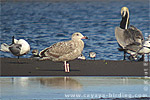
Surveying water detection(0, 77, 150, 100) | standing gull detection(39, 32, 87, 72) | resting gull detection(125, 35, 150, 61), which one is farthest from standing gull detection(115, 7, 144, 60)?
water detection(0, 77, 150, 100)

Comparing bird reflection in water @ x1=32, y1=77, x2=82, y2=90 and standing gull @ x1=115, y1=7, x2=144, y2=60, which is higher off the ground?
standing gull @ x1=115, y1=7, x2=144, y2=60

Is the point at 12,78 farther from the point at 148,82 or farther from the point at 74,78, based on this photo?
the point at 148,82

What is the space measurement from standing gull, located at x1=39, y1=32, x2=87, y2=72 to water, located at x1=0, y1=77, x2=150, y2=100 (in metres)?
2.35

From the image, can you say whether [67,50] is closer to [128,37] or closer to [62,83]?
[62,83]

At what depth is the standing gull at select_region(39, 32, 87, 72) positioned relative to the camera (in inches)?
697

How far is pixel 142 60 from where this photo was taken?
23.6 meters

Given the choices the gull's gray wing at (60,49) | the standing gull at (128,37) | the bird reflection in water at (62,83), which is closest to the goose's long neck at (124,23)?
the standing gull at (128,37)

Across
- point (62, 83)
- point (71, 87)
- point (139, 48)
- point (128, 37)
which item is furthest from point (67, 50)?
point (128, 37)

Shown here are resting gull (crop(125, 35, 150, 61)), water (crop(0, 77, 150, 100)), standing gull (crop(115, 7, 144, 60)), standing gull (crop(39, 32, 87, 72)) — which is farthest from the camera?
standing gull (crop(115, 7, 144, 60))

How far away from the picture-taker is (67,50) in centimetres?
1784

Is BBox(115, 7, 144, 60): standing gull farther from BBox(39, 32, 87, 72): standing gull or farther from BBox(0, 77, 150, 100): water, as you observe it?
BBox(0, 77, 150, 100): water

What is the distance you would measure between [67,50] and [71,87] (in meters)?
4.88

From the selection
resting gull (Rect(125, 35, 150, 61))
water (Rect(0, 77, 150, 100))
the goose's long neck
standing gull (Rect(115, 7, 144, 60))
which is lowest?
water (Rect(0, 77, 150, 100))

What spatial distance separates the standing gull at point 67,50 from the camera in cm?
1770
